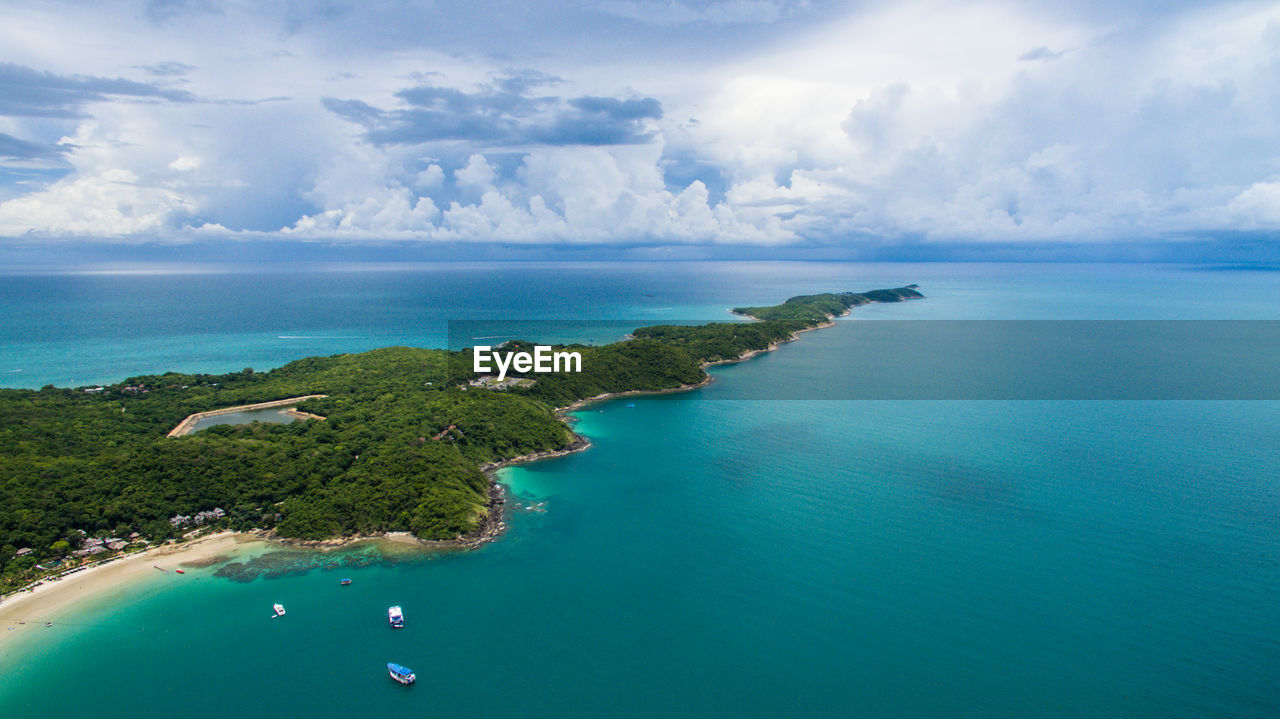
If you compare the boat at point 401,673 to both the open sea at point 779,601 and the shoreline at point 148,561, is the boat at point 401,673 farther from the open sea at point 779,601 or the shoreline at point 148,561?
the shoreline at point 148,561

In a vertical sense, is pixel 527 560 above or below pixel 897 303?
below

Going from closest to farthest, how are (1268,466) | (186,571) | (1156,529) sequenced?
1. (186,571)
2. (1156,529)
3. (1268,466)

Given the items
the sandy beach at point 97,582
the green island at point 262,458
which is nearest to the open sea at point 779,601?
the sandy beach at point 97,582

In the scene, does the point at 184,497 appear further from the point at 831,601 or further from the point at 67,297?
the point at 67,297

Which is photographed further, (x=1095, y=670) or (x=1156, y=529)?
(x=1156, y=529)

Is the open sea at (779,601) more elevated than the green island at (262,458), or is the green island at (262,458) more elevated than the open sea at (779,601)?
the green island at (262,458)

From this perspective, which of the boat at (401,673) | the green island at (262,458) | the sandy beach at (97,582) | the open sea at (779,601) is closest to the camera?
the open sea at (779,601)

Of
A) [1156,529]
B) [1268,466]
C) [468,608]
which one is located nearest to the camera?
[468,608]

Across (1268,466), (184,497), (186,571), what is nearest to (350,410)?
(184,497)
